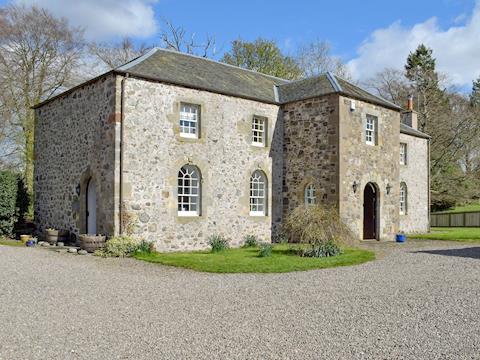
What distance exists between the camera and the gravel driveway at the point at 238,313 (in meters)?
5.39

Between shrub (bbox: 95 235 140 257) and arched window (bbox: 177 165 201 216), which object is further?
arched window (bbox: 177 165 201 216)

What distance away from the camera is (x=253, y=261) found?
42.6 ft

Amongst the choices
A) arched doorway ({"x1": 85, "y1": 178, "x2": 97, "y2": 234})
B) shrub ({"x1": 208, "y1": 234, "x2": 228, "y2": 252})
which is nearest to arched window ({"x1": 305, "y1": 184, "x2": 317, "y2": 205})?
shrub ({"x1": 208, "y1": 234, "x2": 228, "y2": 252})

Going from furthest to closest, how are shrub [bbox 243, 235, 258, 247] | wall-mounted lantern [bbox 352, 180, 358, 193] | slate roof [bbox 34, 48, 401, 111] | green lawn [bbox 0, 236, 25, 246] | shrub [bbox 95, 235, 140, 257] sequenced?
wall-mounted lantern [bbox 352, 180, 358, 193]
shrub [bbox 243, 235, 258, 247]
green lawn [bbox 0, 236, 25, 246]
slate roof [bbox 34, 48, 401, 111]
shrub [bbox 95, 235, 140, 257]

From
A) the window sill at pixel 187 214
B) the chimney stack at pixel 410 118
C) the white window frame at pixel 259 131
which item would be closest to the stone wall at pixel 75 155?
the window sill at pixel 187 214

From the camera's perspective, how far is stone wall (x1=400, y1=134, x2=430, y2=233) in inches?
1041

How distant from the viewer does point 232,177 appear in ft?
60.1

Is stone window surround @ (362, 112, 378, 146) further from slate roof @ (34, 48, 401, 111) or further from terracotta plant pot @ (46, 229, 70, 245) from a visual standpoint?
terracotta plant pot @ (46, 229, 70, 245)

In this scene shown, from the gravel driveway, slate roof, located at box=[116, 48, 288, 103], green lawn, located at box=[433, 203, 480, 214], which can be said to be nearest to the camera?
the gravel driveway

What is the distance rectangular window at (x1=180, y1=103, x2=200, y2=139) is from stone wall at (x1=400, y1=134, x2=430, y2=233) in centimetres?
1367

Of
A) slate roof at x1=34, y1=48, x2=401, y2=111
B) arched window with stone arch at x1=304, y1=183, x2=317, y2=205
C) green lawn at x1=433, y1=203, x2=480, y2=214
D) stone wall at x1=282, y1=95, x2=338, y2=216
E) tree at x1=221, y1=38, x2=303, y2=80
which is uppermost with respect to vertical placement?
tree at x1=221, y1=38, x2=303, y2=80

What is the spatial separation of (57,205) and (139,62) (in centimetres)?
671

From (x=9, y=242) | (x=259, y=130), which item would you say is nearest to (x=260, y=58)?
(x=259, y=130)

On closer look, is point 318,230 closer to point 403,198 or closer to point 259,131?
point 259,131
